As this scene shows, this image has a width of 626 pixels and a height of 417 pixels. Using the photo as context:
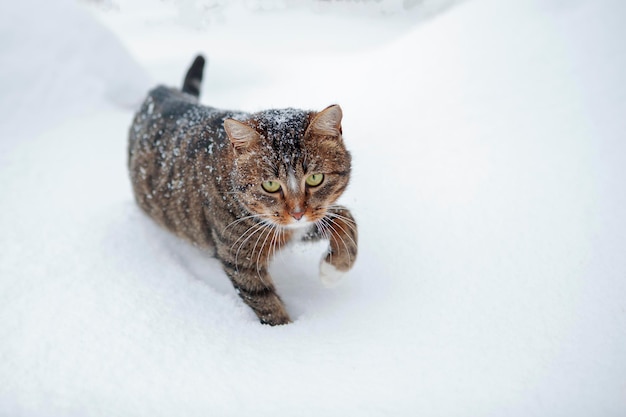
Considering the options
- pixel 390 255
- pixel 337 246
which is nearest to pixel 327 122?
pixel 337 246

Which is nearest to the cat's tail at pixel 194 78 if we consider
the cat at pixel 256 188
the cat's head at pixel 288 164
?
the cat at pixel 256 188

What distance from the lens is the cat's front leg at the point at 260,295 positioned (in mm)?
1472

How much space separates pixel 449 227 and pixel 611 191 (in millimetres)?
610

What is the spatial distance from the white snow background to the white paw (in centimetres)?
8

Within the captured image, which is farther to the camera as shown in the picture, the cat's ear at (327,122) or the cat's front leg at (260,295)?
the cat's front leg at (260,295)

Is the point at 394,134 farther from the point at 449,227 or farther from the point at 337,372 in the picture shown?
the point at 337,372

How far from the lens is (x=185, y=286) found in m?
1.64

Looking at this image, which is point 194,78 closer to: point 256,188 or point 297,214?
point 256,188

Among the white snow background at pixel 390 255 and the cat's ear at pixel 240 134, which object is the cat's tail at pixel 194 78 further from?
the cat's ear at pixel 240 134

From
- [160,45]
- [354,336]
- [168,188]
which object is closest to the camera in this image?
[354,336]

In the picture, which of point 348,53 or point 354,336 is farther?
point 348,53

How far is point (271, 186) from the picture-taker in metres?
1.36

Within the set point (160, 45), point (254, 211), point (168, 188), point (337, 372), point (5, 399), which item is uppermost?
point (160, 45)

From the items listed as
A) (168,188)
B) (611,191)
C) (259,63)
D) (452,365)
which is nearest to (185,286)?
(168,188)
